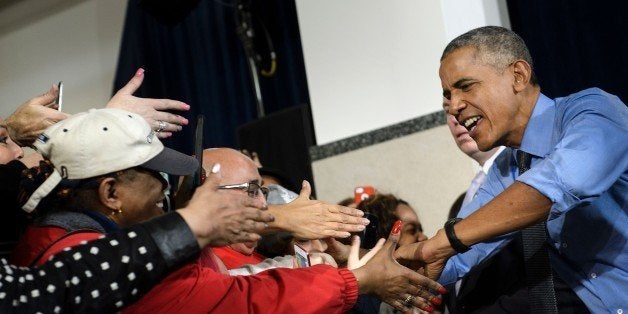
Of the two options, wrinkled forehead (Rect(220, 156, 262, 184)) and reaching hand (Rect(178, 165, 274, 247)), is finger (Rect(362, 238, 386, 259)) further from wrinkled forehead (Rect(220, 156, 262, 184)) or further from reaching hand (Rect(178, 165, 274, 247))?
reaching hand (Rect(178, 165, 274, 247))

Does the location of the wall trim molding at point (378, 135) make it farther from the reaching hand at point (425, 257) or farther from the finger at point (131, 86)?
the finger at point (131, 86)

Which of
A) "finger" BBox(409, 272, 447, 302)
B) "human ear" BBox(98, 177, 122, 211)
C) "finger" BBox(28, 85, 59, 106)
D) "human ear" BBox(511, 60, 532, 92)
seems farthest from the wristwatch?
"finger" BBox(28, 85, 59, 106)

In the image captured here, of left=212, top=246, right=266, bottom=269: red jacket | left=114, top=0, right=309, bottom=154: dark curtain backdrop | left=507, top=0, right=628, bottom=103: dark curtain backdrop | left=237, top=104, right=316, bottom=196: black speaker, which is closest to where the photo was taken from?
left=212, top=246, right=266, bottom=269: red jacket

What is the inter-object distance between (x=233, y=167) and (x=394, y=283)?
726 millimetres

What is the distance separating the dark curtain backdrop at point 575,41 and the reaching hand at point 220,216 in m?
3.04

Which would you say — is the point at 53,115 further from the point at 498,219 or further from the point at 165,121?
the point at 498,219

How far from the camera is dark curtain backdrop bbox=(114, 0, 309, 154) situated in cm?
543

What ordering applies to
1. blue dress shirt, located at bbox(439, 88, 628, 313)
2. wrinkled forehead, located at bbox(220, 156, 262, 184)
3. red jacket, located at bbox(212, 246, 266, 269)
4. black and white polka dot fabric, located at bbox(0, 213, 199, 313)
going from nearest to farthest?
black and white polka dot fabric, located at bbox(0, 213, 199, 313) → blue dress shirt, located at bbox(439, 88, 628, 313) → red jacket, located at bbox(212, 246, 266, 269) → wrinkled forehead, located at bbox(220, 156, 262, 184)

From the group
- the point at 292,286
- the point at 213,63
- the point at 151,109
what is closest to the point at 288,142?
the point at 213,63

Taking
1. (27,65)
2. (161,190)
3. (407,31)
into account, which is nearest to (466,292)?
(161,190)

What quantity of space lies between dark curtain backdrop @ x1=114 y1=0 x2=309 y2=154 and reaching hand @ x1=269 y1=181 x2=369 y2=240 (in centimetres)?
287

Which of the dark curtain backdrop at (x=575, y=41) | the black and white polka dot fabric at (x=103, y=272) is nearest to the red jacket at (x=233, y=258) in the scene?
the black and white polka dot fabric at (x=103, y=272)

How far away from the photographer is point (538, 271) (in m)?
2.39

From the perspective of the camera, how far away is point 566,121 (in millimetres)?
2309
